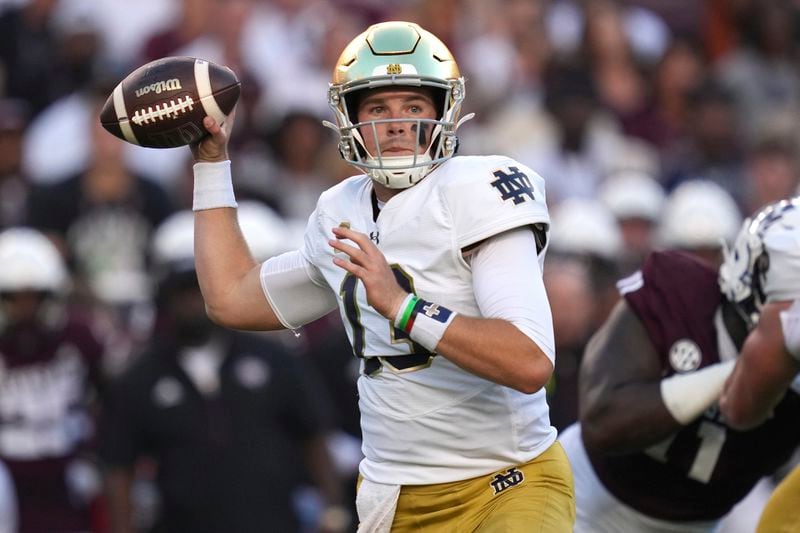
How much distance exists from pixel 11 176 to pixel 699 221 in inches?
147

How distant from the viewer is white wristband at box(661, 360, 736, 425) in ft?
14.8

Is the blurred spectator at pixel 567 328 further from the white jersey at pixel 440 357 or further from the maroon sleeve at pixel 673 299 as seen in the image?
the white jersey at pixel 440 357

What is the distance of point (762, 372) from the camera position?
431cm

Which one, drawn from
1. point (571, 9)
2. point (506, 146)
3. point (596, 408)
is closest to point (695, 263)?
point (596, 408)

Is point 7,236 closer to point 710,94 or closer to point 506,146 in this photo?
point 506,146

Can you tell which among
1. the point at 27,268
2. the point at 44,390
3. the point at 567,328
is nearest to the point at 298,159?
the point at 27,268

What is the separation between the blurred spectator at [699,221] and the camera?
8027 millimetres

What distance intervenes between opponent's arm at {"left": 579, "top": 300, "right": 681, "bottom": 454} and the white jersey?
51cm

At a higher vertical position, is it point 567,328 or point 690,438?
point 690,438

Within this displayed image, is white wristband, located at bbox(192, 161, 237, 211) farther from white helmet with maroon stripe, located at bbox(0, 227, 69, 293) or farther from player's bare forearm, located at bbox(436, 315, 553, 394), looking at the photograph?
white helmet with maroon stripe, located at bbox(0, 227, 69, 293)

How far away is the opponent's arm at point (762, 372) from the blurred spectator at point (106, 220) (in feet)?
15.2

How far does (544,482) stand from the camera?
403cm

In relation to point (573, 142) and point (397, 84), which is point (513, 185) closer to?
point (397, 84)

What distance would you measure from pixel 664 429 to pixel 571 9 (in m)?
7.05
